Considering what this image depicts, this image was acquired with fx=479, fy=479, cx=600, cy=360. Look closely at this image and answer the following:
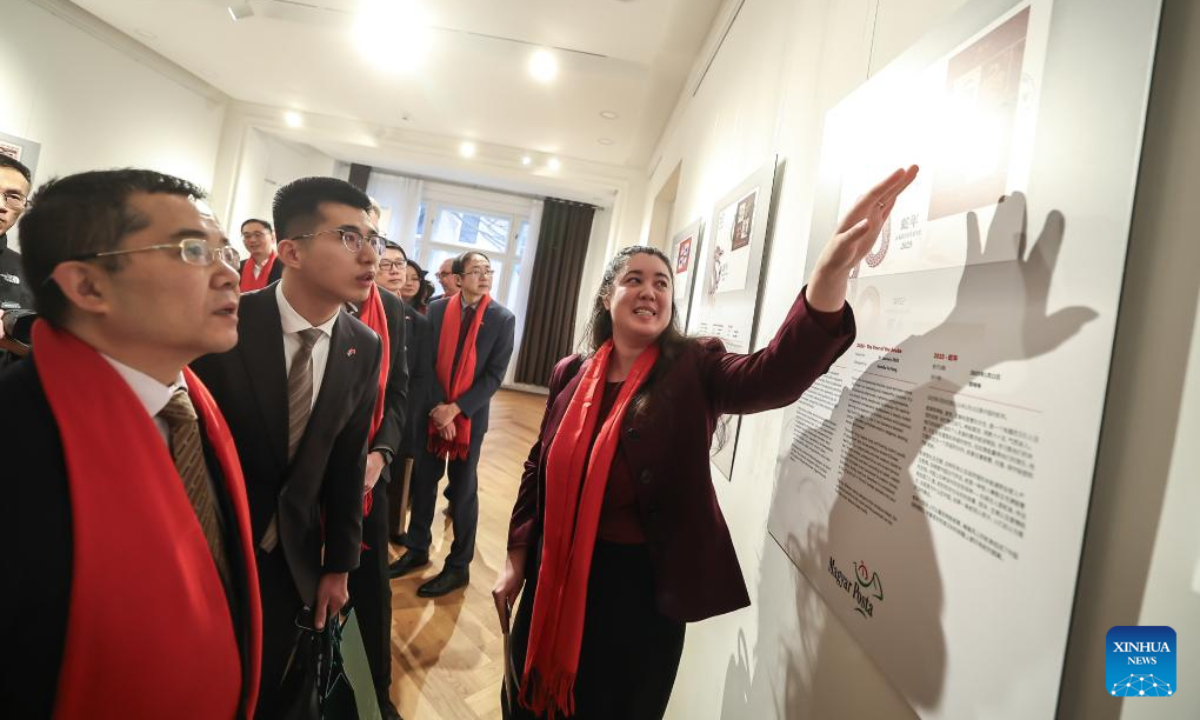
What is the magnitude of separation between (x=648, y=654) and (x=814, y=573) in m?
0.43

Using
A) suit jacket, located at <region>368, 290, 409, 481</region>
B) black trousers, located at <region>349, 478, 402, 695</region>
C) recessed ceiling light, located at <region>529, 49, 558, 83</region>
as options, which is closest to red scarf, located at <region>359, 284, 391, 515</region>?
suit jacket, located at <region>368, 290, 409, 481</region>

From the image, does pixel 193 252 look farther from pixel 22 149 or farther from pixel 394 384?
pixel 22 149

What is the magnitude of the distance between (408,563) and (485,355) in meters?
1.23

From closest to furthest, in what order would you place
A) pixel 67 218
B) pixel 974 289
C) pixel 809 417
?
pixel 974 289 → pixel 67 218 → pixel 809 417

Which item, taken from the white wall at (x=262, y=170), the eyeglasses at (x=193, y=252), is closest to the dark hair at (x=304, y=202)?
the eyeglasses at (x=193, y=252)

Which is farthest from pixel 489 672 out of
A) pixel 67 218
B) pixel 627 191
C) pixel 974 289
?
pixel 627 191

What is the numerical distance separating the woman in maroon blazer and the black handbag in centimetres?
39

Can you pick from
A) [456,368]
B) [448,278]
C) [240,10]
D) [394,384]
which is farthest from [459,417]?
[240,10]

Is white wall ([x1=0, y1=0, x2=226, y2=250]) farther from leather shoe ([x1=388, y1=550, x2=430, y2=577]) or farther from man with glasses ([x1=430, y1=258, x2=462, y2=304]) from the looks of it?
leather shoe ([x1=388, y1=550, x2=430, y2=577])

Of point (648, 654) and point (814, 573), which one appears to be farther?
point (648, 654)

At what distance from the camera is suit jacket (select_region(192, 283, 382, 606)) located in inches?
43.9

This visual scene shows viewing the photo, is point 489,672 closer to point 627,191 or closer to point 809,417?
point 809,417

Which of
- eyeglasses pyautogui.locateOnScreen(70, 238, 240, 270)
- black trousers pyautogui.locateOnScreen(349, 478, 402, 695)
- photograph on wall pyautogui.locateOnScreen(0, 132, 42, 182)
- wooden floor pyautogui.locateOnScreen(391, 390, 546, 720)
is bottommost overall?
wooden floor pyautogui.locateOnScreen(391, 390, 546, 720)

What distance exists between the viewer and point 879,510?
757mm
